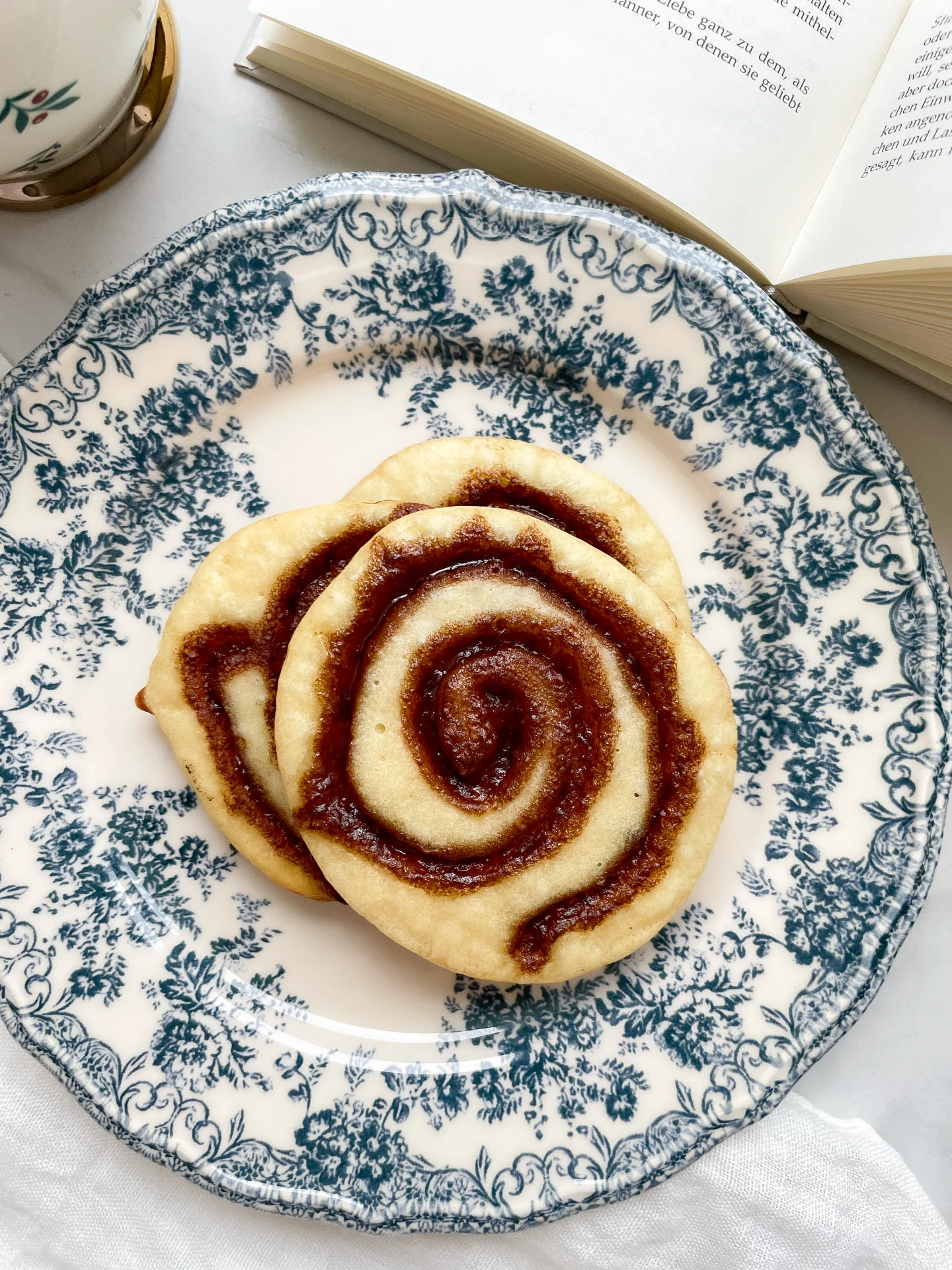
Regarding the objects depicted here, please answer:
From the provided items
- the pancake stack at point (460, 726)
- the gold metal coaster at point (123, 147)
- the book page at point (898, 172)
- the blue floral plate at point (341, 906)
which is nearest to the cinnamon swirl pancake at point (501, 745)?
the pancake stack at point (460, 726)

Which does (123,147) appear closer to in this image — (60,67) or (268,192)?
(268,192)

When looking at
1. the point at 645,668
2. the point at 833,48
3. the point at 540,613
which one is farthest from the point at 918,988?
the point at 833,48

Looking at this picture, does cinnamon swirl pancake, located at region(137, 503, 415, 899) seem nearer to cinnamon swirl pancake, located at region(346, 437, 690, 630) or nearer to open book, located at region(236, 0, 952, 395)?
cinnamon swirl pancake, located at region(346, 437, 690, 630)

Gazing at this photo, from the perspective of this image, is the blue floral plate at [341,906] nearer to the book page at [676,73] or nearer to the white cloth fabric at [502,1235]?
the book page at [676,73]

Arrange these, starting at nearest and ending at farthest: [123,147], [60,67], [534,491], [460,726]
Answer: [60,67], [460,726], [534,491], [123,147]

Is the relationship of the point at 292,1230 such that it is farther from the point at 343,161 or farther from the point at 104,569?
the point at 343,161

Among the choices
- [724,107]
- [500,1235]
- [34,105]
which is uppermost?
[724,107]

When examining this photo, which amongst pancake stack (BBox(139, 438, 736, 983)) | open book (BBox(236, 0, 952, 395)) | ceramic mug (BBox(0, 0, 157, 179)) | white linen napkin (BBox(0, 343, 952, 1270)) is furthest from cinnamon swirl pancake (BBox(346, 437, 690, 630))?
white linen napkin (BBox(0, 343, 952, 1270))

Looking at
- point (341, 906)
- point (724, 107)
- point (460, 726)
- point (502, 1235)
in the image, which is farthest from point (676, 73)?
point (502, 1235)
